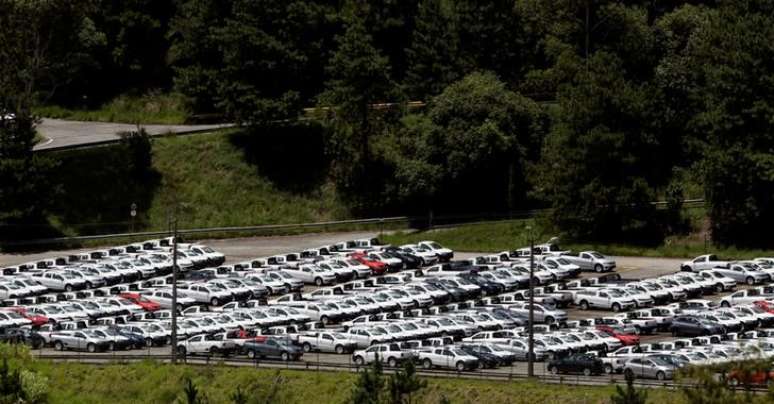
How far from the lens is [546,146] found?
11769cm

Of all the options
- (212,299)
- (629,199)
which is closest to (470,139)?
(629,199)

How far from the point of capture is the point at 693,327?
3386 inches

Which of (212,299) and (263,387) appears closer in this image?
(263,387)

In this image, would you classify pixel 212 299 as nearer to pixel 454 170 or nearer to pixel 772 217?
pixel 454 170

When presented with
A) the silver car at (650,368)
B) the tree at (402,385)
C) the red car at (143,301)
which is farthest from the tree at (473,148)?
the tree at (402,385)

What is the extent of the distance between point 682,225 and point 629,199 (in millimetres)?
4496

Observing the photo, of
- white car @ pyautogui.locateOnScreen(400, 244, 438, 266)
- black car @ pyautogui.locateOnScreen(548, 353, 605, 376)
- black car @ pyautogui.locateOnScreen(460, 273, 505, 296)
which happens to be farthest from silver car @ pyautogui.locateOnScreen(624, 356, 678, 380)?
white car @ pyautogui.locateOnScreen(400, 244, 438, 266)

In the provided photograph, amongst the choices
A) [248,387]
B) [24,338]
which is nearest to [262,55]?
[24,338]

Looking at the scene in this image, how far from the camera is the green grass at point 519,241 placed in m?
110

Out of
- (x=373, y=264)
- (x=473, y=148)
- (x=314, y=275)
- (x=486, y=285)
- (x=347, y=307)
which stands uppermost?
(x=473, y=148)

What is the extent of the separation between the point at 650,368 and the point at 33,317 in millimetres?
34177

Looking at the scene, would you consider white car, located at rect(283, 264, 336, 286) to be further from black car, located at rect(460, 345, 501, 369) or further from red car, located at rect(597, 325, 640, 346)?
black car, located at rect(460, 345, 501, 369)

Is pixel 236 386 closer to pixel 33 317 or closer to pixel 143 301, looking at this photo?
pixel 33 317

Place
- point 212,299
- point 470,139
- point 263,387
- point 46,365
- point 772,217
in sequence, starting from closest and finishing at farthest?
1. point 263,387
2. point 46,365
3. point 212,299
4. point 772,217
5. point 470,139
